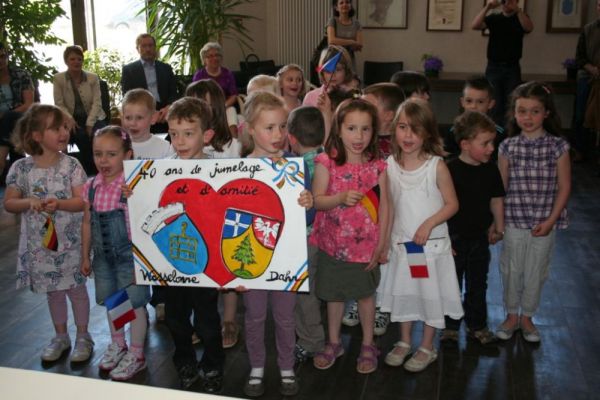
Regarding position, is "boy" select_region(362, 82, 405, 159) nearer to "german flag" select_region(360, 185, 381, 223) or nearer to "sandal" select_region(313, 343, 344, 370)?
"german flag" select_region(360, 185, 381, 223)

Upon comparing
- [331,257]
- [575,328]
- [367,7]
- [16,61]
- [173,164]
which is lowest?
[575,328]

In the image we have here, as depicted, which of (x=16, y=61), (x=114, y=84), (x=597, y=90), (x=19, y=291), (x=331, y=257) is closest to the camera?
(x=331, y=257)

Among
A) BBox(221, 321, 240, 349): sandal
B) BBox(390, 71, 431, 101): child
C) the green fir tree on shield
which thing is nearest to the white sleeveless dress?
the green fir tree on shield

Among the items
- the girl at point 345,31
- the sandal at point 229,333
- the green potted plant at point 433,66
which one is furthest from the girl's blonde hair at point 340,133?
the green potted plant at point 433,66

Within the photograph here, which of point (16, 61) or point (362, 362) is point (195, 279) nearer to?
point (362, 362)

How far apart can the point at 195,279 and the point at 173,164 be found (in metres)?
0.44

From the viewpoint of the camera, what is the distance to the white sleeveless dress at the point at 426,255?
2.73m

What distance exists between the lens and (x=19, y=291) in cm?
384

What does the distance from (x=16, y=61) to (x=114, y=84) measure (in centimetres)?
161

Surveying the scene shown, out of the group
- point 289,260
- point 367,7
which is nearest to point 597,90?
point 367,7

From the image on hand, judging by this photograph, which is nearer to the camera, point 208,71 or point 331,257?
point 331,257

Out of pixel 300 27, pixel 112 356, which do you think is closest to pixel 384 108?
pixel 112 356

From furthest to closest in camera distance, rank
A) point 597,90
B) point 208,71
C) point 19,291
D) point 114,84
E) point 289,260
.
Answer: point 114,84
point 597,90
point 208,71
point 19,291
point 289,260

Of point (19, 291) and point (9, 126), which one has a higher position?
point (9, 126)
